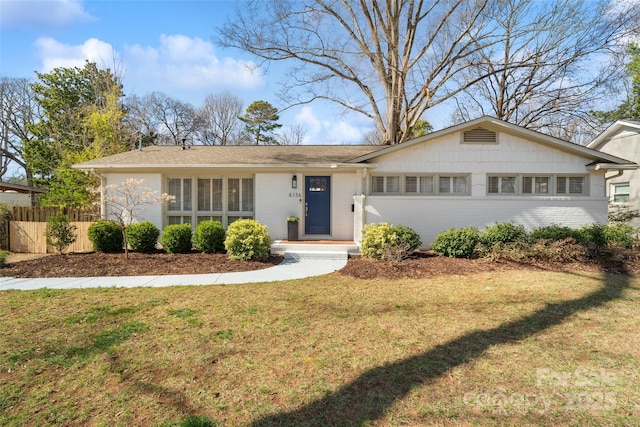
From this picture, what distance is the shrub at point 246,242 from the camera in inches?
336

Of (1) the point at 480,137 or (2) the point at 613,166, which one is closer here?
(2) the point at 613,166

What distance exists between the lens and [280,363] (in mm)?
3293

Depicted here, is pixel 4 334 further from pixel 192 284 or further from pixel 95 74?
pixel 95 74

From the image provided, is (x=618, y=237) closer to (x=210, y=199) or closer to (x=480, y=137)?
(x=480, y=137)

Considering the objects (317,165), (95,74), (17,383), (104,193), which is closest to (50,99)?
(95,74)

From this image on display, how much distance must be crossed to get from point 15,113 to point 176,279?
33.0m

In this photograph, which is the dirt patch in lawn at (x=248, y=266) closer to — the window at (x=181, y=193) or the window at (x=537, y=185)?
the window at (x=181, y=193)

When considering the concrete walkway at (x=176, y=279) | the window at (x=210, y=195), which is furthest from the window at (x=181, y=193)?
the concrete walkway at (x=176, y=279)

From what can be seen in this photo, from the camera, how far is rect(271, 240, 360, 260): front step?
9180 millimetres

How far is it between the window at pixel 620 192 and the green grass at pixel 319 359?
1159 cm

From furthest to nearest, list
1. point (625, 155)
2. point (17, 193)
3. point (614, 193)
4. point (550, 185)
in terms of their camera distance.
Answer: point (17, 193) → point (614, 193) → point (625, 155) → point (550, 185)

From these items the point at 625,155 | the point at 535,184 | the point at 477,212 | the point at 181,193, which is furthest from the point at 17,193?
the point at 625,155

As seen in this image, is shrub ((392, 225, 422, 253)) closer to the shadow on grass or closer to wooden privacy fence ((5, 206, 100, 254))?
the shadow on grass

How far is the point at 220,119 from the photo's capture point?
33.0m
